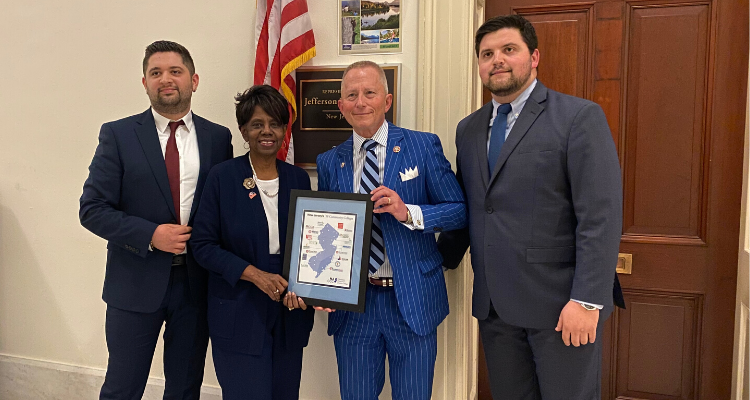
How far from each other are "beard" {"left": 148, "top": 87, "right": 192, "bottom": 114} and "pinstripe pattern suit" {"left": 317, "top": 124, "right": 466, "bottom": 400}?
0.70 m

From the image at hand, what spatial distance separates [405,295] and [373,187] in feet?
→ 1.31

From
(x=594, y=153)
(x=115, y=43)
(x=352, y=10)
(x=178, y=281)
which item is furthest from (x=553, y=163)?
(x=115, y=43)

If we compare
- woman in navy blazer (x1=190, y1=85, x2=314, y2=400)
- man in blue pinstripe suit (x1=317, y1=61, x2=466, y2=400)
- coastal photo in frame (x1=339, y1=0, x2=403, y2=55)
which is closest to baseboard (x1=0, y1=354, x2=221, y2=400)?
woman in navy blazer (x1=190, y1=85, x2=314, y2=400)

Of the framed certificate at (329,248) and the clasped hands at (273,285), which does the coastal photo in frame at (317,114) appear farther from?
the clasped hands at (273,285)

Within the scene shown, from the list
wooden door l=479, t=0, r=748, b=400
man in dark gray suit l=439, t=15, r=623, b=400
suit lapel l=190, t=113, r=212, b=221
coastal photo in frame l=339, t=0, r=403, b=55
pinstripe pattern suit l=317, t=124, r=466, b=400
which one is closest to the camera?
man in dark gray suit l=439, t=15, r=623, b=400

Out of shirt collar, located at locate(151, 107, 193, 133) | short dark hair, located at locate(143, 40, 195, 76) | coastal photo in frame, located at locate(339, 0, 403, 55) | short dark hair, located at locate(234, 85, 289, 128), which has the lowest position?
shirt collar, located at locate(151, 107, 193, 133)

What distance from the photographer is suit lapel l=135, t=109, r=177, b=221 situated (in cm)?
190

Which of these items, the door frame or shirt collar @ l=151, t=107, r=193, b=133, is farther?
the door frame

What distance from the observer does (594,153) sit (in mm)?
1453

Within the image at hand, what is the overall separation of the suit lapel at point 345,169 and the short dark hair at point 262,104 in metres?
0.26

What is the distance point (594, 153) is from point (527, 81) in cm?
33

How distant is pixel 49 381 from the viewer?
9.72 ft

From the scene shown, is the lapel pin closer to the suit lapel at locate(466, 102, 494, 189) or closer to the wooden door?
the suit lapel at locate(466, 102, 494, 189)

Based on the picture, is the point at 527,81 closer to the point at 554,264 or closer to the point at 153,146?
the point at 554,264
